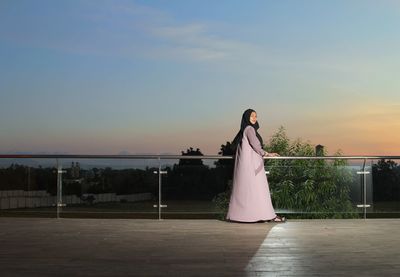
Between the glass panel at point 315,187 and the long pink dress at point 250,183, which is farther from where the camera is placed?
the glass panel at point 315,187

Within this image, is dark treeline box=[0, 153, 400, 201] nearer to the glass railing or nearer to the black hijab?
the glass railing

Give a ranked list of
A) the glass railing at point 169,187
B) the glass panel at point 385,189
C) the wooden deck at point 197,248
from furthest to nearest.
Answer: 1. the glass panel at point 385,189
2. the glass railing at point 169,187
3. the wooden deck at point 197,248

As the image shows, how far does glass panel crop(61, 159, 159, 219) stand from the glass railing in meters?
0.02

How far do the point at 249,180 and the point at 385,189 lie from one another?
9.73 ft

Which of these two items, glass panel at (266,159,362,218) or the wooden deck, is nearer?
the wooden deck

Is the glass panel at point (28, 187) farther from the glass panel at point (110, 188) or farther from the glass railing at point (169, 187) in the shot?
the glass panel at point (110, 188)

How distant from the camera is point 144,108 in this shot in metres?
21.3

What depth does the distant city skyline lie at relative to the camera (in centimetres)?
1338

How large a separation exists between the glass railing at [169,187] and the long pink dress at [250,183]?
1183 millimetres

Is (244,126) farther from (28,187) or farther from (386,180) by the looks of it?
(28,187)

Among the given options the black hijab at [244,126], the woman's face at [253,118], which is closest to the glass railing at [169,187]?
the black hijab at [244,126]

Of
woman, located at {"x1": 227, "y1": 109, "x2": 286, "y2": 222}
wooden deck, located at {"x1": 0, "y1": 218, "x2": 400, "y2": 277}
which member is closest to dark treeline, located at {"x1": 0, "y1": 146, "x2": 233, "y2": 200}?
wooden deck, located at {"x1": 0, "y1": 218, "x2": 400, "y2": 277}

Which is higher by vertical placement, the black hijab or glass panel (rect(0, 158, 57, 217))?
the black hijab

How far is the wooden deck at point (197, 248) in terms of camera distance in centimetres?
535
